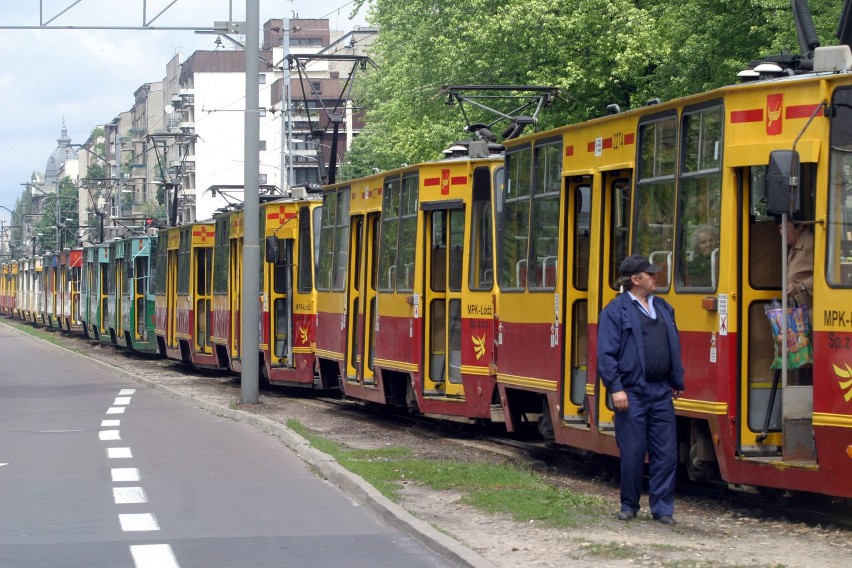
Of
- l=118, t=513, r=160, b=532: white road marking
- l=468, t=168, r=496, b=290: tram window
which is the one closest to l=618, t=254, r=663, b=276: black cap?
l=118, t=513, r=160, b=532: white road marking

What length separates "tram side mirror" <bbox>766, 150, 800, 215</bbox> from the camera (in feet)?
31.6

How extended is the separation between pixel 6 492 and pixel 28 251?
13921 centimetres

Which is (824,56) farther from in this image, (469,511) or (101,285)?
(101,285)

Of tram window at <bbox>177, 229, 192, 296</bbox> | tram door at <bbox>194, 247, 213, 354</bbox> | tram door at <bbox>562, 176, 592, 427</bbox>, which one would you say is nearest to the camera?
tram door at <bbox>562, 176, 592, 427</bbox>

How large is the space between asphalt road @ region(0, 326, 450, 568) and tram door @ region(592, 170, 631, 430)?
7.07 feet

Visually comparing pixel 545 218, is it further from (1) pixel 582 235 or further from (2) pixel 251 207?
(2) pixel 251 207

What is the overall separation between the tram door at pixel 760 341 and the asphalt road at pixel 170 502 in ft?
7.98

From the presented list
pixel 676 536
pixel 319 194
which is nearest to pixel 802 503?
pixel 676 536

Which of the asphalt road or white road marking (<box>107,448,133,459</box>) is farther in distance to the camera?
white road marking (<box>107,448,133,459</box>)

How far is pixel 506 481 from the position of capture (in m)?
12.5

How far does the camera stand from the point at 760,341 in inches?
410

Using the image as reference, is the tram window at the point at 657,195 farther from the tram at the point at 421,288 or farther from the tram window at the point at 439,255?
the tram window at the point at 439,255

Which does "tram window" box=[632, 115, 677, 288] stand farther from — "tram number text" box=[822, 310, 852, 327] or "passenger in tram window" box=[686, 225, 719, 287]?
"tram number text" box=[822, 310, 852, 327]

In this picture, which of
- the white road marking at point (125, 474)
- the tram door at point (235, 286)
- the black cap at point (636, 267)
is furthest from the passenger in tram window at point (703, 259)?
the tram door at point (235, 286)
